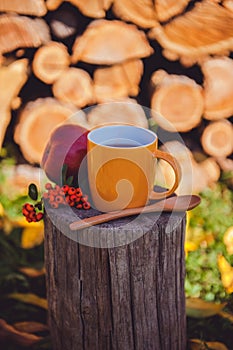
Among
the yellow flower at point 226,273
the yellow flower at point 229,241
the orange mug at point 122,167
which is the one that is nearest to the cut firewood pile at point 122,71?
the yellow flower at point 229,241

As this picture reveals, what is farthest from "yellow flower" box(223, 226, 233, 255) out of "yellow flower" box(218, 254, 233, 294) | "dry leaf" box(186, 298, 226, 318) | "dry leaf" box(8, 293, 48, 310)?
"dry leaf" box(8, 293, 48, 310)

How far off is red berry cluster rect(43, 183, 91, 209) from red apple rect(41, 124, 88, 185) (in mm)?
46

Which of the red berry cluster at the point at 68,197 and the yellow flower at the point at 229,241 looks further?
the yellow flower at the point at 229,241

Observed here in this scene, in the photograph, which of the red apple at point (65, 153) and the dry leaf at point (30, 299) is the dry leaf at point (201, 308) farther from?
the red apple at point (65, 153)

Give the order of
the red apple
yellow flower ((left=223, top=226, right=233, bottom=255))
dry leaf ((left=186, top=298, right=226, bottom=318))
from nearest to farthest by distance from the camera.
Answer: the red apple
dry leaf ((left=186, top=298, right=226, bottom=318))
yellow flower ((left=223, top=226, right=233, bottom=255))

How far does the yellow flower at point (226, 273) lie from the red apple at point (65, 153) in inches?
29.9

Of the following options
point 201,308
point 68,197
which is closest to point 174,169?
point 68,197

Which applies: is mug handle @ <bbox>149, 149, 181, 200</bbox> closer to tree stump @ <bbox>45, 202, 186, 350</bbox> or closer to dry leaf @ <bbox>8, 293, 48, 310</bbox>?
tree stump @ <bbox>45, 202, 186, 350</bbox>

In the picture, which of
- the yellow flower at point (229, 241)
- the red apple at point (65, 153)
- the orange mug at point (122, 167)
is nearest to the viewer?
the orange mug at point (122, 167)

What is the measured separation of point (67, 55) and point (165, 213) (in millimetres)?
954

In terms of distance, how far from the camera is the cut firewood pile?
216cm

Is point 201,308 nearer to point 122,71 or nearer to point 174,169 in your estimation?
point 174,169

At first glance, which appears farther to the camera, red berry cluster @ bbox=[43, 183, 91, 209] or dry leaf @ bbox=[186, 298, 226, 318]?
dry leaf @ bbox=[186, 298, 226, 318]

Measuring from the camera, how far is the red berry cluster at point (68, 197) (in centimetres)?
150
